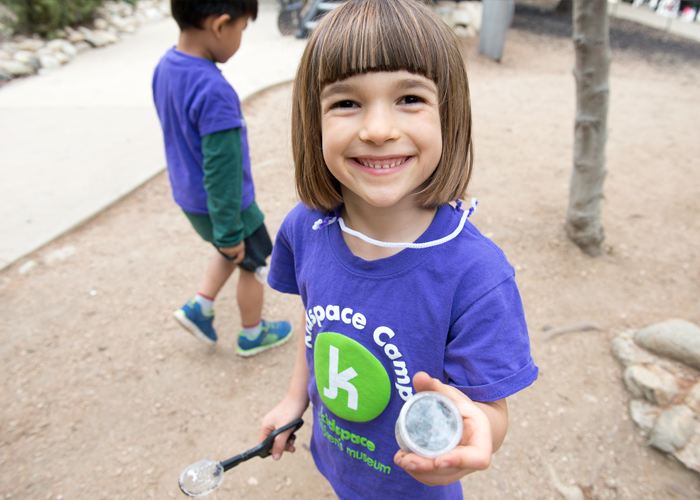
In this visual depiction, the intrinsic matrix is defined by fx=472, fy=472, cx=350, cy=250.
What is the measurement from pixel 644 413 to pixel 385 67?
6.92 ft

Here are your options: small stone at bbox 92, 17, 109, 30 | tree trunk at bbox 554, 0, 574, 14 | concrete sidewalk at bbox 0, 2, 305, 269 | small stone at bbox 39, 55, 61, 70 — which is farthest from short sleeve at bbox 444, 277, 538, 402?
tree trunk at bbox 554, 0, 574, 14

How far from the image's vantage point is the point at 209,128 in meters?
1.92

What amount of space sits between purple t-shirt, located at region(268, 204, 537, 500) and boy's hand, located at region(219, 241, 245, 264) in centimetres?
98

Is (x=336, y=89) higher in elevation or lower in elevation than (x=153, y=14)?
higher

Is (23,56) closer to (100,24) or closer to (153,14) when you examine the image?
(100,24)

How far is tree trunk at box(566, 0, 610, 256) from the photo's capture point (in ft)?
9.20

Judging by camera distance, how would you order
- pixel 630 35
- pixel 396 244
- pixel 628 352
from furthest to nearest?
pixel 630 35, pixel 628 352, pixel 396 244

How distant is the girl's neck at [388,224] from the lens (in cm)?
109

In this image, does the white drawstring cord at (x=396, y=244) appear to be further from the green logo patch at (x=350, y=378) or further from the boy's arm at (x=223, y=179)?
the boy's arm at (x=223, y=179)

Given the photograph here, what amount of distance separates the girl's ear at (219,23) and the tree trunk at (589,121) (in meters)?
2.08

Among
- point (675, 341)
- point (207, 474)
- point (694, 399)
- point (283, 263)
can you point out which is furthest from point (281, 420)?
point (675, 341)

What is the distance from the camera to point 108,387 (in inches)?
98.7

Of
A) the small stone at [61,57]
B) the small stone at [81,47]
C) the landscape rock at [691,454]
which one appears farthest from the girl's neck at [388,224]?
the small stone at [81,47]

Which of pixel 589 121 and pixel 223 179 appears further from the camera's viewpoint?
pixel 589 121
